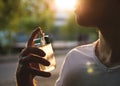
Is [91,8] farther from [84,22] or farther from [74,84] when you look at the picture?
[74,84]

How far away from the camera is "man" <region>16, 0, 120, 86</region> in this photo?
93.3 inches

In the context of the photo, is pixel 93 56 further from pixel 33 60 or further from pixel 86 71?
pixel 33 60

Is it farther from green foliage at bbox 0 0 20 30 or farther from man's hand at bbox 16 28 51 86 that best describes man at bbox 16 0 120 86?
green foliage at bbox 0 0 20 30

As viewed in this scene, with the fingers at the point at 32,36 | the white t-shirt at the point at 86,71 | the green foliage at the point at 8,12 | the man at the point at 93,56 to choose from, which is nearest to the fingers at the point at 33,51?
the man at the point at 93,56

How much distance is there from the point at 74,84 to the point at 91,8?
0.41 meters

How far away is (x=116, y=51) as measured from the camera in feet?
8.06

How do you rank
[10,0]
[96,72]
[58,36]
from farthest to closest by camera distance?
1. [58,36]
2. [10,0]
3. [96,72]

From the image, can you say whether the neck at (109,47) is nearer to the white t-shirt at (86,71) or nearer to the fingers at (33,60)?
the white t-shirt at (86,71)

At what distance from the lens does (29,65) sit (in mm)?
2373

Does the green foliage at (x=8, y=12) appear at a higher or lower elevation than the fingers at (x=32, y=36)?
lower

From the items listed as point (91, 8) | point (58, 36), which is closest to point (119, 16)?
point (91, 8)

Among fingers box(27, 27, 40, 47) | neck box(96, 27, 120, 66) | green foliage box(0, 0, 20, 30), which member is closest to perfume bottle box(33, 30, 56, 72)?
fingers box(27, 27, 40, 47)

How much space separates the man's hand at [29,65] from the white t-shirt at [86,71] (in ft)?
0.65

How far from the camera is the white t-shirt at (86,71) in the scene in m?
2.36
